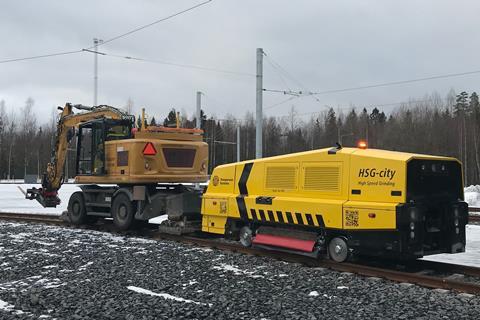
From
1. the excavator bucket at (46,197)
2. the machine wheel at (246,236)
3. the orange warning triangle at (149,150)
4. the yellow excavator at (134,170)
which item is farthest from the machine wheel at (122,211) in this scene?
the excavator bucket at (46,197)

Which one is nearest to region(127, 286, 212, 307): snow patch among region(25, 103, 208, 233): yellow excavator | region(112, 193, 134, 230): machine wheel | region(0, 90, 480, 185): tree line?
region(25, 103, 208, 233): yellow excavator

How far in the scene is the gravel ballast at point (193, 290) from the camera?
6.18 metres

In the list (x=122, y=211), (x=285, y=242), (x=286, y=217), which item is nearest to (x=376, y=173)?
(x=286, y=217)

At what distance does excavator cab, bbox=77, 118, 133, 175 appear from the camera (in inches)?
579

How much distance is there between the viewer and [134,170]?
1351cm

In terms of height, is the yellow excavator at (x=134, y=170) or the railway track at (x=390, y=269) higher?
the yellow excavator at (x=134, y=170)

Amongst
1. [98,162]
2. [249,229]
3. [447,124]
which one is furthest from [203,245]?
[447,124]

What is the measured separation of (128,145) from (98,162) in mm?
1643

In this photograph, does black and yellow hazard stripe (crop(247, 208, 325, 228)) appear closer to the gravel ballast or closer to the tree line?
the gravel ballast

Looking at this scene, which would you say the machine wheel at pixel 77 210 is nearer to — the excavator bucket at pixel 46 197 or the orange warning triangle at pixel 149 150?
the excavator bucket at pixel 46 197

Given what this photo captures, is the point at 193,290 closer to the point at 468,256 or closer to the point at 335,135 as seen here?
the point at 468,256

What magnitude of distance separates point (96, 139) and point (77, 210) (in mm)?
2506

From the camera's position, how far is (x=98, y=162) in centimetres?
1480

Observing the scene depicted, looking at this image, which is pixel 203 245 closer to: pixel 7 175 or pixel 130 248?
pixel 130 248
